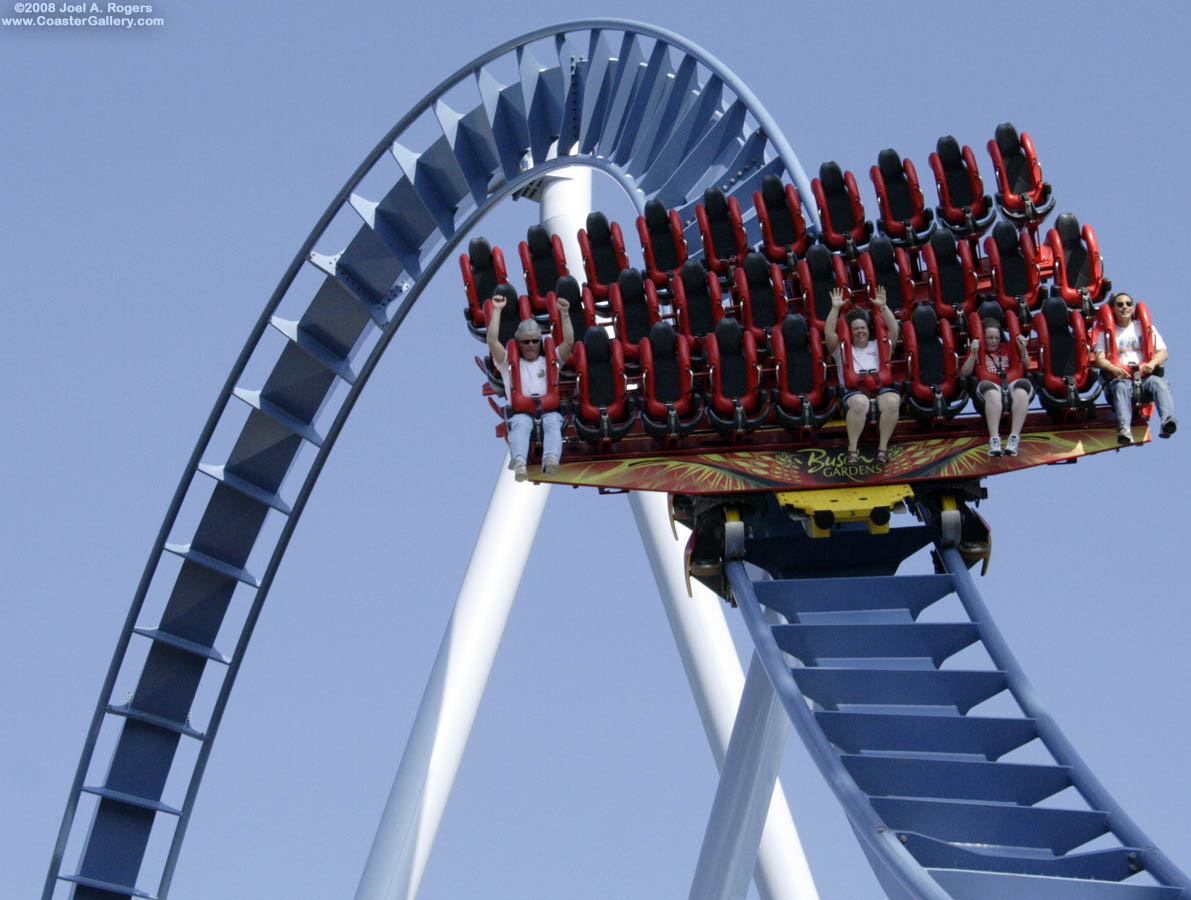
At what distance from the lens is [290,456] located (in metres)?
12.3

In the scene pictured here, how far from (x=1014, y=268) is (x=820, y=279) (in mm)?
917

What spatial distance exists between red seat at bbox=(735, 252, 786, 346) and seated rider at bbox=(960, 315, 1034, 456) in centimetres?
104

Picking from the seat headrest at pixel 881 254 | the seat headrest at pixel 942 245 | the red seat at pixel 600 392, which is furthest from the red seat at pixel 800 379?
the seat headrest at pixel 942 245

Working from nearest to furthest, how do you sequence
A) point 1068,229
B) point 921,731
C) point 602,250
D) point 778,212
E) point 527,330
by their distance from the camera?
point 921,731
point 527,330
point 1068,229
point 602,250
point 778,212

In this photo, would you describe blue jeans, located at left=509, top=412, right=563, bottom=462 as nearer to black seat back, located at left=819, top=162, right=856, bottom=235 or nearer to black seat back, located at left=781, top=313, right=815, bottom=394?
black seat back, located at left=781, top=313, right=815, bottom=394

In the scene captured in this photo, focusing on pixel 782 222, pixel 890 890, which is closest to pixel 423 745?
pixel 782 222

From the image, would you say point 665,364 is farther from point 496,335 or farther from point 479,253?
point 479,253

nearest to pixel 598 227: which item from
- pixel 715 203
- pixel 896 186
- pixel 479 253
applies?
pixel 715 203

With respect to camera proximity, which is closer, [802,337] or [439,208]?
[802,337]

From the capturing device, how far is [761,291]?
373 inches

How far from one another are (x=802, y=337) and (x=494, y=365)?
1.39 m

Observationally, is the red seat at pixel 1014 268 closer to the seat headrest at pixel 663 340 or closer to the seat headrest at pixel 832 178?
the seat headrest at pixel 832 178

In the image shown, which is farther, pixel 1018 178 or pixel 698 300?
pixel 1018 178

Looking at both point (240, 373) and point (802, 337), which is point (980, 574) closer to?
point (802, 337)
